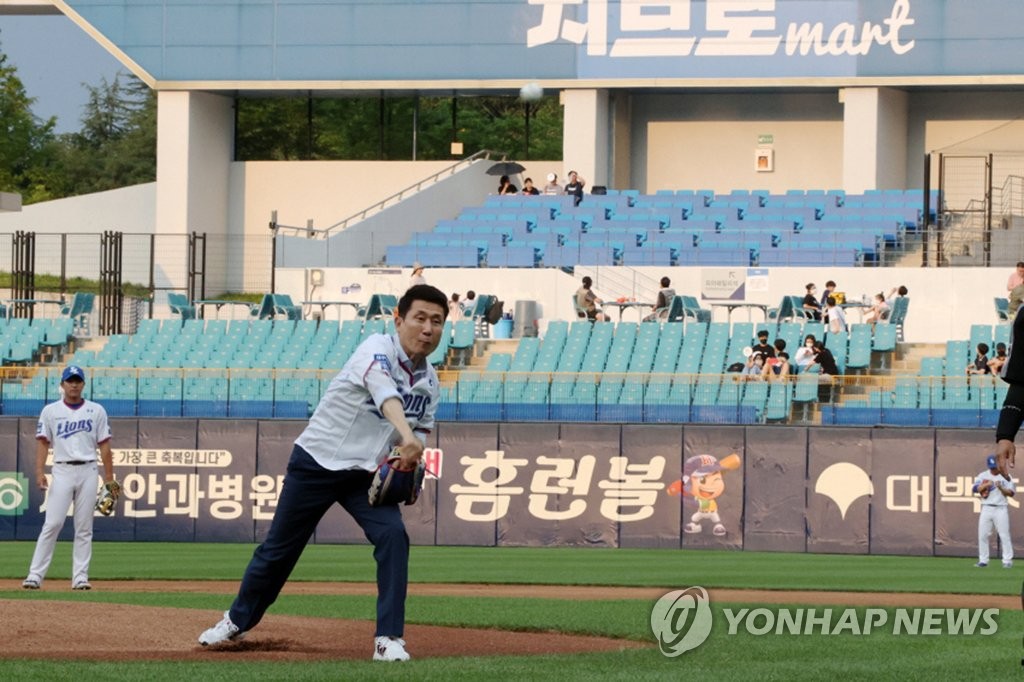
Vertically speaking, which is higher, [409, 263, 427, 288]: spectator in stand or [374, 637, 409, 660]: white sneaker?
[409, 263, 427, 288]: spectator in stand

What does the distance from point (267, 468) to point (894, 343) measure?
11471 mm

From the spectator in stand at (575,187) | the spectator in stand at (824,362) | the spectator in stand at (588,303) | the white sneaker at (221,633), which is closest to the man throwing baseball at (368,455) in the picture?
the white sneaker at (221,633)

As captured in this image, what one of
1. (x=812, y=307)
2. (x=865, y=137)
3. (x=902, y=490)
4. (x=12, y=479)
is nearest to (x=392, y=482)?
(x=902, y=490)

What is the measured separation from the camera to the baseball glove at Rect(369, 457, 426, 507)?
8.68m

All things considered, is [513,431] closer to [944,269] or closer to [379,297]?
[379,297]

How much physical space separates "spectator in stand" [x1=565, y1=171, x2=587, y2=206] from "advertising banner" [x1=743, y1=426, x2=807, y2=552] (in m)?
15.8

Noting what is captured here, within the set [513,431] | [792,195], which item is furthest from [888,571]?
[792,195]

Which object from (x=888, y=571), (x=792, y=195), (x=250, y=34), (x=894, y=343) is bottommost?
(x=888, y=571)

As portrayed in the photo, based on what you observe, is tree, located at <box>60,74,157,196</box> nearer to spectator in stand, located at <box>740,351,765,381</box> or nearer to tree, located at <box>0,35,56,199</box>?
tree, located at <box>0,35,56,199</box>

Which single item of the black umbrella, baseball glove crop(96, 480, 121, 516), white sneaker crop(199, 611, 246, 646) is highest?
the black umbrella

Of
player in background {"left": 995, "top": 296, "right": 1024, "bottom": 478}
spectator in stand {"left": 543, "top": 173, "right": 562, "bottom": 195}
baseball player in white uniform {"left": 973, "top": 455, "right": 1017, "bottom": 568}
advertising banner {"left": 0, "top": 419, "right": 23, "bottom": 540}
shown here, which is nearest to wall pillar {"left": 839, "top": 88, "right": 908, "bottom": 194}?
spectator in stand {"left": 543, "top": 173, "right": 562, "bottom": 195}

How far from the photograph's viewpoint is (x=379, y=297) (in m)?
31.9

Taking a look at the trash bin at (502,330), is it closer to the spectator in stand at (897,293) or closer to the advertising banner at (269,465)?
the spectator in stand at (897,293)

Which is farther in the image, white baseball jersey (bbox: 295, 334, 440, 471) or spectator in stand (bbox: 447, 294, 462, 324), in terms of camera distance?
spectator in stand (bbox: 447, 294, 462, 324)
